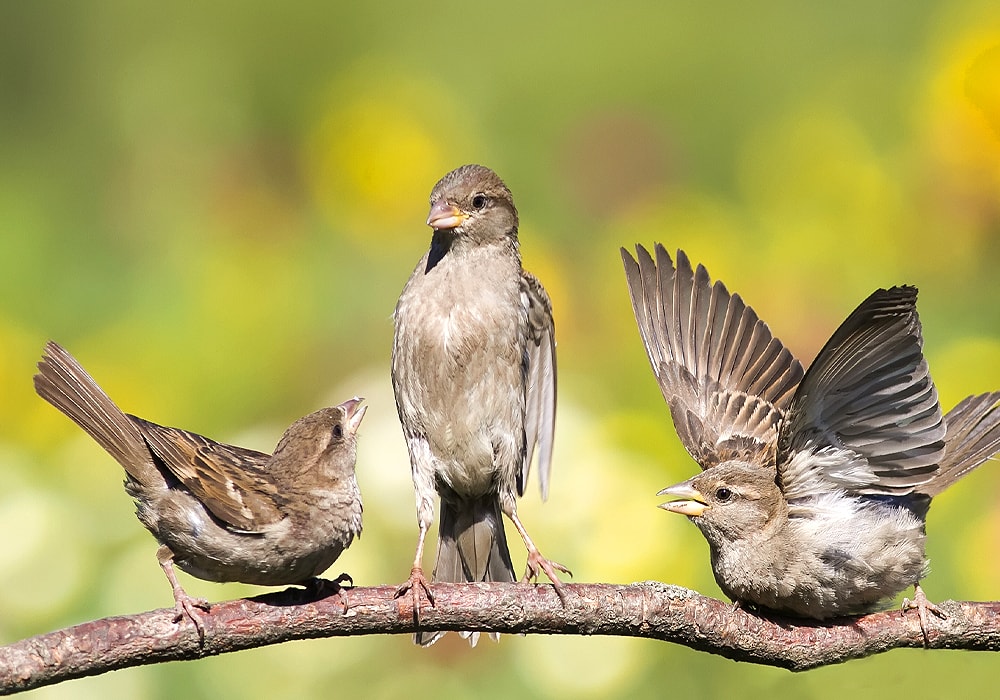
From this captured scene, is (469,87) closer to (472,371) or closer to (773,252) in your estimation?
(773,252)

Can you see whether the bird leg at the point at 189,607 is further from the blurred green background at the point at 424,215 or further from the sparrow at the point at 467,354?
the blurred green background at the point at 424,215

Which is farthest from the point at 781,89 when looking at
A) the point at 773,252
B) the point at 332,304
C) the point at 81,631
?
the point at 81,631

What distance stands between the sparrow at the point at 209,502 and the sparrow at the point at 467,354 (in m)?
0.58

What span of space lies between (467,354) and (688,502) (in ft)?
2.86

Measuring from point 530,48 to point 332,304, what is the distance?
1968 millimetres

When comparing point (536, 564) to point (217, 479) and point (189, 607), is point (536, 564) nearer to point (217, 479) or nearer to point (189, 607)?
point (217, 479)

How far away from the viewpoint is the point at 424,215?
6.35 meters

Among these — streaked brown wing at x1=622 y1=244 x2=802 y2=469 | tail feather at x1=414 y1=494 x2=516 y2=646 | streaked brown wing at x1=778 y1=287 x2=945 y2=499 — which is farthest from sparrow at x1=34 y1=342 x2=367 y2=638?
streaked brown wing at x1=622 y1=244 x2=802 y2=469

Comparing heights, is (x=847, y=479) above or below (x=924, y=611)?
above

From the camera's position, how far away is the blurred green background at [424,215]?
227 inches

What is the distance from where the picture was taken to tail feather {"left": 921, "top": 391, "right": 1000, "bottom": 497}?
3697 mm

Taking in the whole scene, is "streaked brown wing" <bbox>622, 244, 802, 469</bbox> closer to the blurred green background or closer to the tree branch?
the tree branch

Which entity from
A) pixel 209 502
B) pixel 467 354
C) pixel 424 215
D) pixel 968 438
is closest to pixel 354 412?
pixel 467 354

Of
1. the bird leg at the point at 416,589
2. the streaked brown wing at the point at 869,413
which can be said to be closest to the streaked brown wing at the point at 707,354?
the streaked brown wing at the point at 869,413
